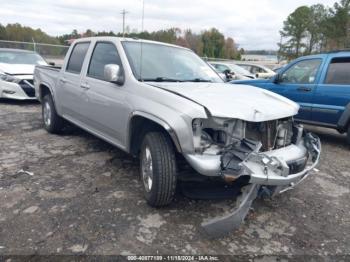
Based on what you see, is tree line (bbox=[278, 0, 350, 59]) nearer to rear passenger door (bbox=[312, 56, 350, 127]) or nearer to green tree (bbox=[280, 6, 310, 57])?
green tree (bbox=[280, 6, 310, 57])

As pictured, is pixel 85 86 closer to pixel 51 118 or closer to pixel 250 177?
pixel 51 118

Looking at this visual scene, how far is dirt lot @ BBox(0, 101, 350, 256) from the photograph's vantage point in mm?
2705

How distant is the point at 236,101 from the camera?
3.11m

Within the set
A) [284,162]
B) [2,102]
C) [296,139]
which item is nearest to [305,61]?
[296,139]

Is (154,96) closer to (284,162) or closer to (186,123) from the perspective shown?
(186,123)

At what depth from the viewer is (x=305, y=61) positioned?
6324mm

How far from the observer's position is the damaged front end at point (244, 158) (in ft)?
8.70

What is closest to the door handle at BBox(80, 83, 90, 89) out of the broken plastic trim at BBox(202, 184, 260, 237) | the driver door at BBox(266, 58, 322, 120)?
the broken plastic trim at BBox(202, 184, 260, 237)

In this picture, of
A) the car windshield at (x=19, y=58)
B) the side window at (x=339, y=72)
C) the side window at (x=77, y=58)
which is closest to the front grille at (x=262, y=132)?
the side window at (x=77, y=58)

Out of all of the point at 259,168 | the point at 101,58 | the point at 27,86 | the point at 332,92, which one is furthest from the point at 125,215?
the point at 27,86

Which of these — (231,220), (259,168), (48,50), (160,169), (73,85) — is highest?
(48,50)

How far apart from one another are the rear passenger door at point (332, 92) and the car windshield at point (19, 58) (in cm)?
796

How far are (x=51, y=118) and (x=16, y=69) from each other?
3.96 m

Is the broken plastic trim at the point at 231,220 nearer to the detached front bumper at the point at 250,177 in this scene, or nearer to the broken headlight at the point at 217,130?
the detached front bumper at the point at 250,177
